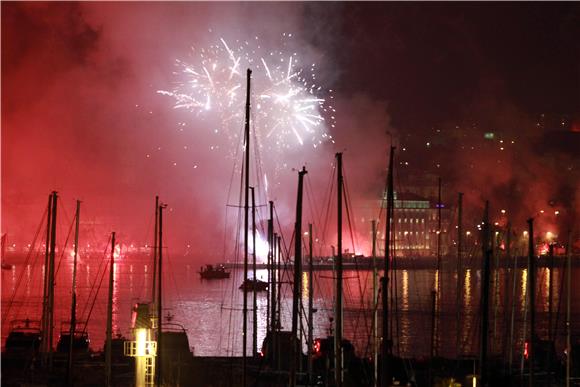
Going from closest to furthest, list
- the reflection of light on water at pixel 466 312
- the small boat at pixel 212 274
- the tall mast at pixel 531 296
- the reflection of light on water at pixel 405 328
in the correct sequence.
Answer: the tall mast at pixel 531 296 < the reflection of light on water at pixel 405 328 < the reflection of light on water at pixel 466 312 < the small boat at pixel 212 274

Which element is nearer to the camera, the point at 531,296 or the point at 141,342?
the point at 141,342

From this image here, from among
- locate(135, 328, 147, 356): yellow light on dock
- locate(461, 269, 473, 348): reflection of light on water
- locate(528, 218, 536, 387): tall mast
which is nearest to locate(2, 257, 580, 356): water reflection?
locate(461, 269, 473, 348): reflection of light on water

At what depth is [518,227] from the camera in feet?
224

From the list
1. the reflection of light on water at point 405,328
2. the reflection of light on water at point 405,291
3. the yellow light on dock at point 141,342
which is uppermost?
the yellow light on dock at point 141,342

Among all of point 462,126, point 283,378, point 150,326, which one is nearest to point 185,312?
point 283,378

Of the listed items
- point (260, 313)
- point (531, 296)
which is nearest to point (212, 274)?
point (260, 313)

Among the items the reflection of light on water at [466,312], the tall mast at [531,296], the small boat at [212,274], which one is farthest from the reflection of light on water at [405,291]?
the tall mast at [531,296]

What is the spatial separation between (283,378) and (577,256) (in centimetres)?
6747

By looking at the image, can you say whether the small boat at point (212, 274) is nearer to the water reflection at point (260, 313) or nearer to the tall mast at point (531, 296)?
the water reflection at point (260, 313)

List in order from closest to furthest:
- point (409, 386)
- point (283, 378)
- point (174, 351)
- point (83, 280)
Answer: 1. point (409, 386)
2. point (283, 378)
3. point (174, 351)
4. point (83, 280)

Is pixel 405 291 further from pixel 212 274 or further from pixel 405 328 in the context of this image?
pixel 212 274

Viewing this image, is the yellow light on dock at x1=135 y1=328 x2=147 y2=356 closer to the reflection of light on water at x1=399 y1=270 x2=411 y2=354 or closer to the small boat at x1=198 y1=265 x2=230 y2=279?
the reflection of light on water at x1=399 y1=270 x2=411 y2=354

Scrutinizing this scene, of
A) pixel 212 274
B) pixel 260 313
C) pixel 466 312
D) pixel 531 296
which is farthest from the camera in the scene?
pixel 212 274

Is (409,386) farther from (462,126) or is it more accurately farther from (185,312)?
(462,126)
